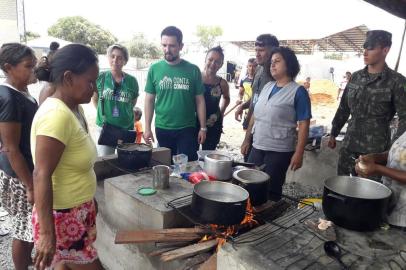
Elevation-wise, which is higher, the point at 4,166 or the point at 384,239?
the point at 4,166

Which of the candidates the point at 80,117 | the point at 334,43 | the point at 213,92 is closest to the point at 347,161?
the point at 213,92

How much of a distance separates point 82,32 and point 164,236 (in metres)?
37.6

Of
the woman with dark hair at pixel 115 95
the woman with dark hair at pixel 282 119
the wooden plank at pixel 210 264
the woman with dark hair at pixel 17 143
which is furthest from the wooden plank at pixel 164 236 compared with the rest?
the woman with dark hair at pixel 115 95

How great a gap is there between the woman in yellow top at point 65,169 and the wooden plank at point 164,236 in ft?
0.79

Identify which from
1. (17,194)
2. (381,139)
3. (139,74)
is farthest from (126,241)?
(139,74)

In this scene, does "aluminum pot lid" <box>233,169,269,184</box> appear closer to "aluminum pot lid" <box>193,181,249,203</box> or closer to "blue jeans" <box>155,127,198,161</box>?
"aluminum pot lid" <box>193,181,249,203</box>

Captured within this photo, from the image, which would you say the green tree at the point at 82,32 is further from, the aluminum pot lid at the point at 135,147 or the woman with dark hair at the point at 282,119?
the woman with dark hair at the point at 282,119

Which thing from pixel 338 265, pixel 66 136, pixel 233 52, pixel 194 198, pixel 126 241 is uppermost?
pixel 233 52

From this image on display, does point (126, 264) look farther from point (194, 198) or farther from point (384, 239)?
point (384, 239)

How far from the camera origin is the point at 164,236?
2088 millimetres

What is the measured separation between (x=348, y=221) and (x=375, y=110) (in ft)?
6.26

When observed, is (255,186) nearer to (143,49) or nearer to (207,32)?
(143,49)

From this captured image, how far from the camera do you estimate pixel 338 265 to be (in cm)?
164

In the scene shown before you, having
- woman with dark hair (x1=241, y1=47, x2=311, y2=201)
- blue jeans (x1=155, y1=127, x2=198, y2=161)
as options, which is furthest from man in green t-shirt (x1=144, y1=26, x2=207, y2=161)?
woman with dark hair (x1=241, y1=47, x2=311, y2=201)
